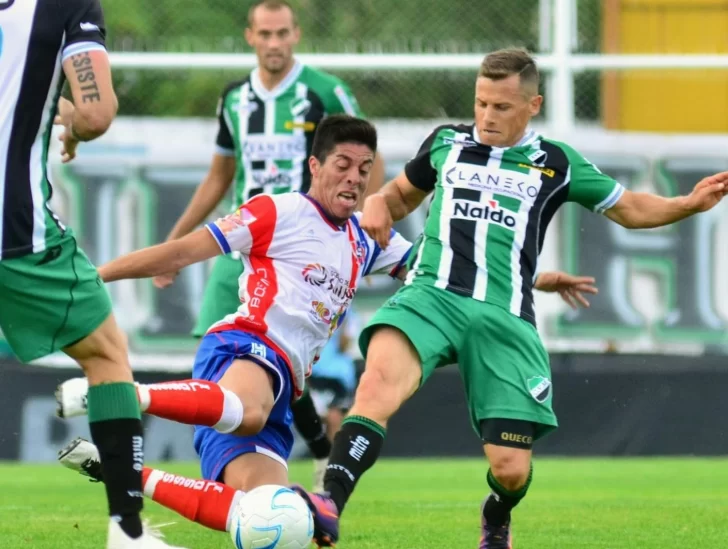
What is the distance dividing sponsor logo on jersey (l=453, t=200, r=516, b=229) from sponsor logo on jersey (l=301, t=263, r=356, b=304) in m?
0.57

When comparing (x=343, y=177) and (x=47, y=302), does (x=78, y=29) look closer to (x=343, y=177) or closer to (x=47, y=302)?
(x=47, y=302)

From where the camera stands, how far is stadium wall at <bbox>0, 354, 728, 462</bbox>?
1176cm

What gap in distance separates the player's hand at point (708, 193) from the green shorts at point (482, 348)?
2.78 feet

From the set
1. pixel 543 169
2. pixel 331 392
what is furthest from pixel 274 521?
pixel 331 392

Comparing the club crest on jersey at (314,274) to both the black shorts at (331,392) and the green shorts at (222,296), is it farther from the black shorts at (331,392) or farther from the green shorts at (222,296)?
the black shorts at (331,392)

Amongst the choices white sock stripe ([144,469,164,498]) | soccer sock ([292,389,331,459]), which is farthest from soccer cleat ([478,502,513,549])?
soccer sock ([292,389,331,459])

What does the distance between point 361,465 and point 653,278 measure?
7449 millimetres

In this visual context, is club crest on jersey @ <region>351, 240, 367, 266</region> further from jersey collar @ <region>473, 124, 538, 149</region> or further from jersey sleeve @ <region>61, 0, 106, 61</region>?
jersey sleeve @ <region>61, 0, 106, 61</region>

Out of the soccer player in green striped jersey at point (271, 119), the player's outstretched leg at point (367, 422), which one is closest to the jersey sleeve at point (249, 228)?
the player's outstretched leg at point (367, 422)

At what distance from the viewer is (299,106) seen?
8.68m

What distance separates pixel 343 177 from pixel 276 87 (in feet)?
9.28

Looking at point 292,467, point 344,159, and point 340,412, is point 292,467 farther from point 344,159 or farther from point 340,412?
point 344,159

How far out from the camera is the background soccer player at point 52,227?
4.58 meters

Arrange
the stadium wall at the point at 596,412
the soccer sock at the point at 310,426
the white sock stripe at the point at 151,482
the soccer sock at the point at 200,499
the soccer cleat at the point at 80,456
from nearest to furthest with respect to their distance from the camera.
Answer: the soccer sock at the point at 200,499 → the white sock stripe at the point at 151,482 → the soccer cleat at the point at 80,456 → the soccer sock at the point at 310,426 → the stadium wall at the point at 596,412
